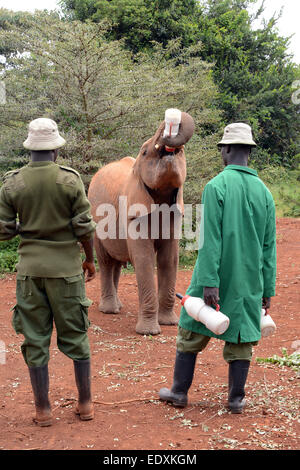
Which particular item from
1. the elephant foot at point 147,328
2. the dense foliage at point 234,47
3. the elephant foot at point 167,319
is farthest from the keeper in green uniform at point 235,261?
the dense foliage at point 234,47

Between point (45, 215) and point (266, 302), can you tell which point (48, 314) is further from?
point (266, 302)

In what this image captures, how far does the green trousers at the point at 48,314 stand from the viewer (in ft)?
12.6

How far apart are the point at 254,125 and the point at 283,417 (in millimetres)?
17637

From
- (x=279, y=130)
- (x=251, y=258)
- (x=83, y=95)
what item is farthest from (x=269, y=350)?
(x=279, y=130)

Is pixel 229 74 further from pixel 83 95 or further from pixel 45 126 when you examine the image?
pixel 45 126

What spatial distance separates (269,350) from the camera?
225 inches

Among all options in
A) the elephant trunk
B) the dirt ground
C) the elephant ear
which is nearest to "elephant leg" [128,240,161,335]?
the dirt ground

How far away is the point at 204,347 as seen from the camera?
407 centimetres

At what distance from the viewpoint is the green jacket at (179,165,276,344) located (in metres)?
3.84

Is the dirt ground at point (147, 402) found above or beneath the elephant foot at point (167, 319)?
above

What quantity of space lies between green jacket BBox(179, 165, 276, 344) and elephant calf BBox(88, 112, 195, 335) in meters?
1.77

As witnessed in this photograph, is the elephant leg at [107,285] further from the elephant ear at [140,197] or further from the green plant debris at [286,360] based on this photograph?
the green plant debris at [286,360]

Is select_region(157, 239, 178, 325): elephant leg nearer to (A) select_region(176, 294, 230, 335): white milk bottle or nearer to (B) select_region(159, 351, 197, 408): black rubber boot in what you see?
(B) select_region(159, 351, 197, 408): black rubber boot

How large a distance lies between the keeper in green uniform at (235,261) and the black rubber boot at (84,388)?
0.69 m
